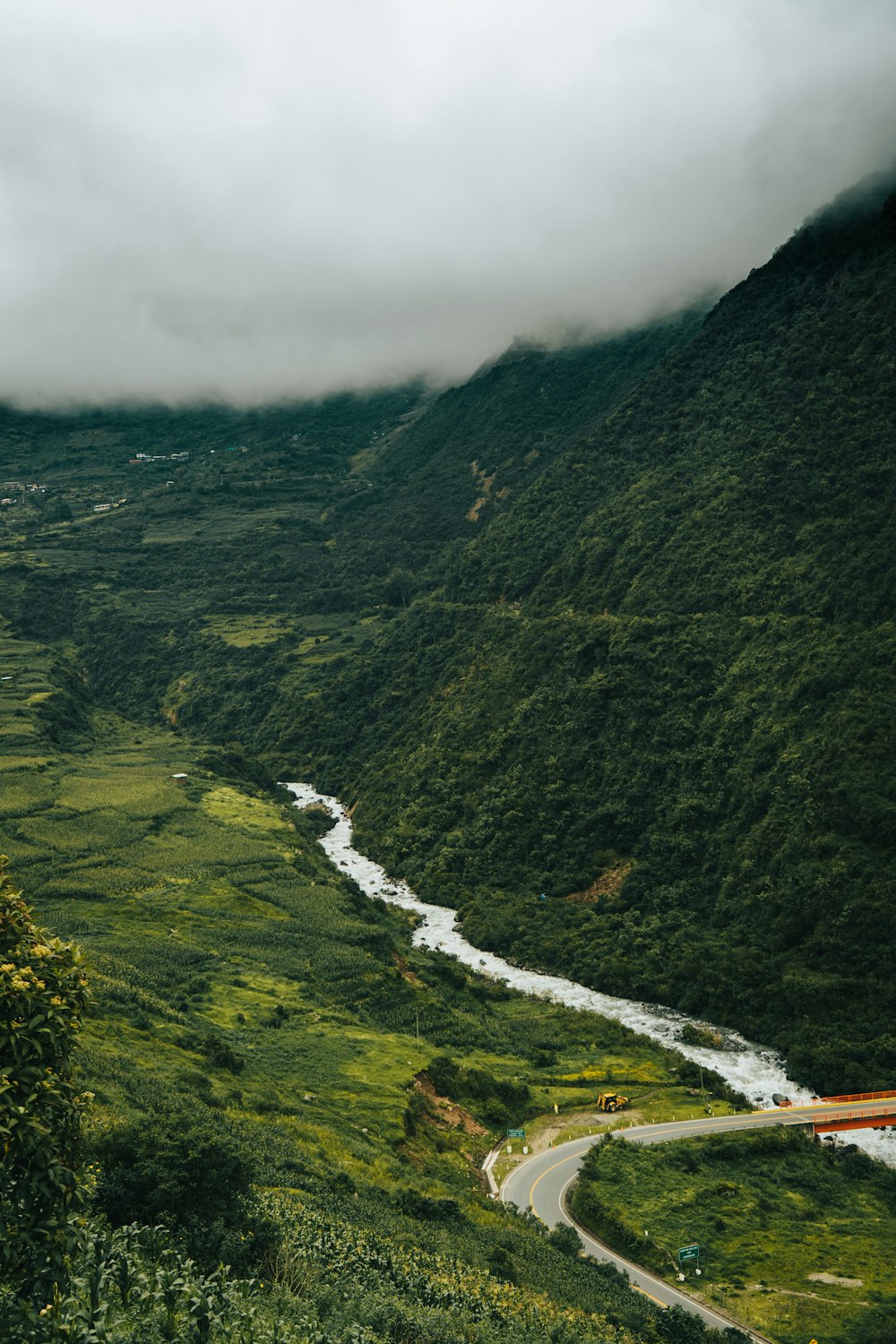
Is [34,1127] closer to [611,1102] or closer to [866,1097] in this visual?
[611,1102]

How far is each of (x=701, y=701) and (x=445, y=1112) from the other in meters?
57.2

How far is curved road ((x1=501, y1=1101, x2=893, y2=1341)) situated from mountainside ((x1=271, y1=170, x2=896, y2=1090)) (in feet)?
15.5

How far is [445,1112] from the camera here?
2547 inches

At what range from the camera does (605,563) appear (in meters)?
136

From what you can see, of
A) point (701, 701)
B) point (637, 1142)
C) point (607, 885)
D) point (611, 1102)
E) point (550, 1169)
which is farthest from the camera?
point (701, 701)

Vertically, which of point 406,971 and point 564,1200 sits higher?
point 564,1200

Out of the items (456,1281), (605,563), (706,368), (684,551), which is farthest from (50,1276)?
(706,368)

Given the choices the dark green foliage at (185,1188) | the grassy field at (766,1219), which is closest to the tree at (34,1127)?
the dark green foliage at (185,1188)

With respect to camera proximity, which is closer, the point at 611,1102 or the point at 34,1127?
the point at 34,1127

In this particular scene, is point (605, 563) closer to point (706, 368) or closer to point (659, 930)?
point (706, 368)

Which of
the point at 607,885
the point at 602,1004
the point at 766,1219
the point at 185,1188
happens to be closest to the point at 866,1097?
the point at 766,1219

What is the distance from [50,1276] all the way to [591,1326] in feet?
83.6

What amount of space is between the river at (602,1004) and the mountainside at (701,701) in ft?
6.07

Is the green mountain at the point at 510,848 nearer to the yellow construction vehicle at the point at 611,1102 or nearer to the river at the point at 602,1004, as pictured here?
the river at the point at 602,1004
